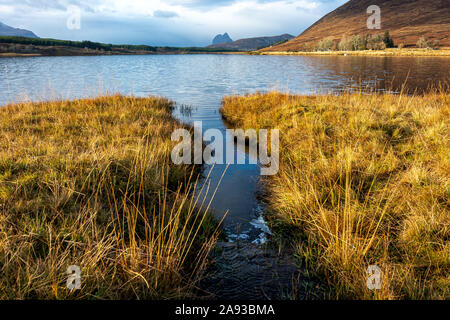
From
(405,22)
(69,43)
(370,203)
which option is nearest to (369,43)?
(405,22)

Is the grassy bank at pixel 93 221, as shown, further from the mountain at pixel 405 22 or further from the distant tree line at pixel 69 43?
the distant tree line at pixel 69 43

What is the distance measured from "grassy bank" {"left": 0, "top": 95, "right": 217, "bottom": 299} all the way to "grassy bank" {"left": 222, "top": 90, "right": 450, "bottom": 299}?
1.60 metres

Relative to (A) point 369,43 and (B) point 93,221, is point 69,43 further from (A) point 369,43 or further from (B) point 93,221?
(B) point 93,221

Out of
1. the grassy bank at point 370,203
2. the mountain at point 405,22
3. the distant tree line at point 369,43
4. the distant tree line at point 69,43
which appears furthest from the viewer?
the mountain at point 405,22

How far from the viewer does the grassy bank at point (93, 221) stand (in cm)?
256

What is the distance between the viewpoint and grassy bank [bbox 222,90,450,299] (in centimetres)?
294

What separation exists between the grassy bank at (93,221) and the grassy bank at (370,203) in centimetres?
160

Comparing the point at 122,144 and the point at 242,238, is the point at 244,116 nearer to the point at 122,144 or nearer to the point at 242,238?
the point at 122,144

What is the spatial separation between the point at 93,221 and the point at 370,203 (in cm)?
432

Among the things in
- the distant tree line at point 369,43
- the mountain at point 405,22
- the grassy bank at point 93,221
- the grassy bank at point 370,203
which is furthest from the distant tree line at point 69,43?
the grassy bank at point 370,203

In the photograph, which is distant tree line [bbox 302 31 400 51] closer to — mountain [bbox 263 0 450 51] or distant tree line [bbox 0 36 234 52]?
mountain [bbox 263 0 450 51]

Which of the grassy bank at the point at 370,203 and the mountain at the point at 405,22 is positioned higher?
the mountain at the point at 405,22
